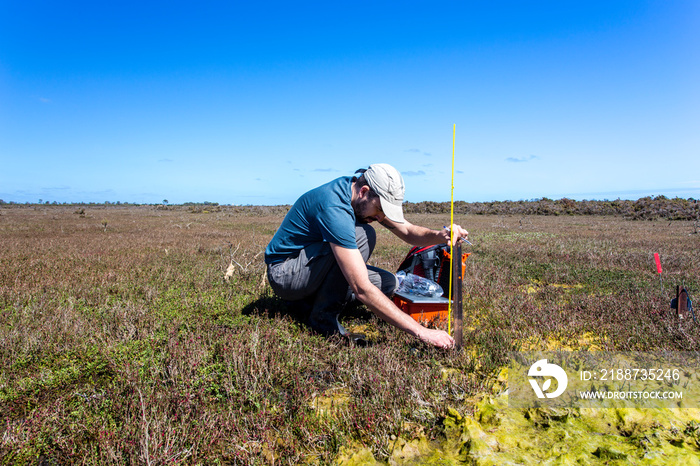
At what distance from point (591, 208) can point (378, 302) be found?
37.8 meters

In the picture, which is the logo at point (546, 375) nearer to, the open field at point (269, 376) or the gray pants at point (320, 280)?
the open field at point (269, 376)

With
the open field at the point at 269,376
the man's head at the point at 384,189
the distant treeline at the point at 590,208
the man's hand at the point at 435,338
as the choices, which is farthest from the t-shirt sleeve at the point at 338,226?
the distant treeline at the point at 590,208

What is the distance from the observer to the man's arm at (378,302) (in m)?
2.80

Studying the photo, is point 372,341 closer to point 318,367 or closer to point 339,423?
point 318,367

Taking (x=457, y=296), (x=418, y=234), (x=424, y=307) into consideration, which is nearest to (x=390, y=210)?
(x=457, y=296)

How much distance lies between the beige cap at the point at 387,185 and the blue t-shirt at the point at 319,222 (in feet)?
0.90

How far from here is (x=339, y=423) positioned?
2.28m

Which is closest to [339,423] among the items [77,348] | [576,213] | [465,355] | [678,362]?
[465,355]

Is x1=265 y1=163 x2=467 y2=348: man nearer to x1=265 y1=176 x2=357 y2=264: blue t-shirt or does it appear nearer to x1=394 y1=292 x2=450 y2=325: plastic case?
x1=265 y1=176 x2=357 y2=264: blue t-shirt

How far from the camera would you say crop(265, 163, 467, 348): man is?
290cm

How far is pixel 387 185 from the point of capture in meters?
3.05

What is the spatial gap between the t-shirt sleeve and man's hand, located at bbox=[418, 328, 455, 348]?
0.84 metres

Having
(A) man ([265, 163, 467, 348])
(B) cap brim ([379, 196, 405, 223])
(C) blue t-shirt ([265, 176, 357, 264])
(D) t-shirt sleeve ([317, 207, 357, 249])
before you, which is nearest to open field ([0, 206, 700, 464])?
(A) man ([265, 163, 467, 348])

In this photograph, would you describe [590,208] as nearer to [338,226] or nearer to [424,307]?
[424,307]
